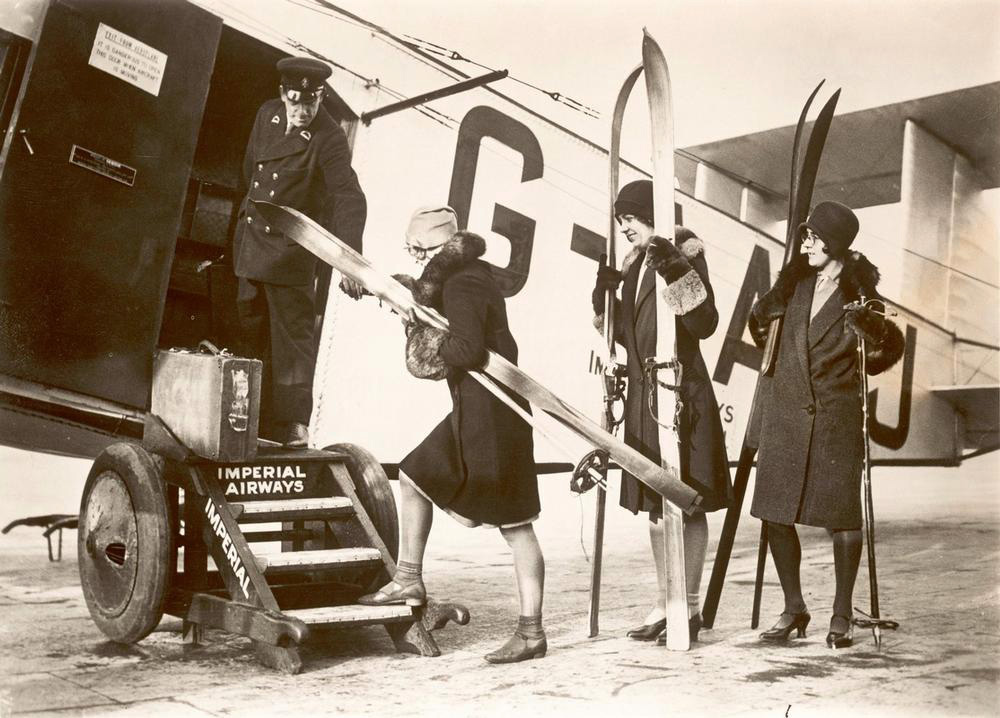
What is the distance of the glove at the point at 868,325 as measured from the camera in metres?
3.60

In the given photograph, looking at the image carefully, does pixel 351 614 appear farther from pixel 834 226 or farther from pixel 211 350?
pixel 834 226

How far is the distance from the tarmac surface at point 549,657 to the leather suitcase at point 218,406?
69 cm

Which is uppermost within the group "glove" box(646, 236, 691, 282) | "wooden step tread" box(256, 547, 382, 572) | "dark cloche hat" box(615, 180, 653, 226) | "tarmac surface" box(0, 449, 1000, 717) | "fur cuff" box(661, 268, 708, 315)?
"dark cloche hat" box(615, 180, 653, 226)

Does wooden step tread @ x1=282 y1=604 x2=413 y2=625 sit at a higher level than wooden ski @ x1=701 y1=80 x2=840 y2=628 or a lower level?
lower

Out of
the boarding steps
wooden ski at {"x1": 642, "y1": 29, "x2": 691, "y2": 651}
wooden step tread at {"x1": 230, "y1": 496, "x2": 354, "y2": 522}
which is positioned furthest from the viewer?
wooden ski at {"x1": 642, "y1": 29, "x2": 691, "y2": 651}

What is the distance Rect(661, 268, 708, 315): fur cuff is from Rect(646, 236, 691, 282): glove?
0.06ft

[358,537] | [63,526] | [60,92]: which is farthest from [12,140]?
[358,537]

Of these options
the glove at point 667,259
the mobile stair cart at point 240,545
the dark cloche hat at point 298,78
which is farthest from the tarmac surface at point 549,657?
the dark cloche hat at point 298,78

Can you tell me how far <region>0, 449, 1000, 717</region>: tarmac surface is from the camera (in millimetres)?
3205

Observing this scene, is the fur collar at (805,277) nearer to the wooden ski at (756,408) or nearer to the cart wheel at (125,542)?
the wooden ski at (756,408)

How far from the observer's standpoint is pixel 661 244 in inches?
145

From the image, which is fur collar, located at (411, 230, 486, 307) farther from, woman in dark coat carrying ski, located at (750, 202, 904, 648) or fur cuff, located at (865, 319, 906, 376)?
fur cuff, located at (865, 319, 906, 376)

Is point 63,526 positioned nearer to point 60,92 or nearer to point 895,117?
point 60,92

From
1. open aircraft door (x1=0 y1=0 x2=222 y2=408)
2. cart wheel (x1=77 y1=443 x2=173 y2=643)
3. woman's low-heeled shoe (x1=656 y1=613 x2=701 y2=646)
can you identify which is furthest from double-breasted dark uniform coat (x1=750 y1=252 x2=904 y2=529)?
open aircraft door (x1=0 y1=0 x2=222 y2=408)
